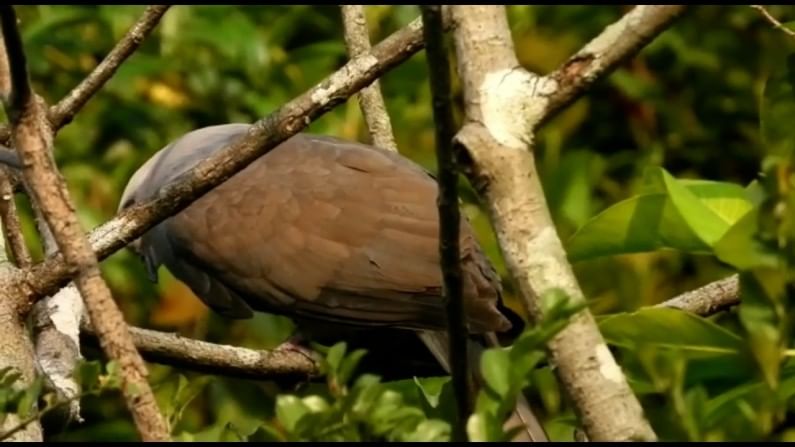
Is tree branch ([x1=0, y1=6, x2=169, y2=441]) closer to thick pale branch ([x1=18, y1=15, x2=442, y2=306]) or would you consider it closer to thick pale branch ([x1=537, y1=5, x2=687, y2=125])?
thick pale branch ([x1=537, y1=5, x2=687, y2=125])

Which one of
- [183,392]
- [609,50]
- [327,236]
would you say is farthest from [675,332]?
[327,236]

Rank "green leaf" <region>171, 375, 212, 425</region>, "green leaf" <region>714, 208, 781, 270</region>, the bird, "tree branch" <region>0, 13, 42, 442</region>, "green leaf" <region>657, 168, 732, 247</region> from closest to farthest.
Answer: "green leaf" <region>714, 208, 781, 270</region>
"green leaf" <region>657, 168, 732, 247</region>
"green leaf" <region>171, 375, 212, 425</region>
"tree branch" <region>0, 13, 42, 442</region>
the bird

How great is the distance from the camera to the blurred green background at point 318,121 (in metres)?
4.28

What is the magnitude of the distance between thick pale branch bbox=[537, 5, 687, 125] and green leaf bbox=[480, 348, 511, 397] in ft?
0.82

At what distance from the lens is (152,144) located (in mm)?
4582

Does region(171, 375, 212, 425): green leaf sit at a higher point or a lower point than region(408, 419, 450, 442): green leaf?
higher

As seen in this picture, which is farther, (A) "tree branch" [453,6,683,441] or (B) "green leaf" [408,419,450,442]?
(A) "tree branch" [453,6,683,441]

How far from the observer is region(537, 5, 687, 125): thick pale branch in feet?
4.56

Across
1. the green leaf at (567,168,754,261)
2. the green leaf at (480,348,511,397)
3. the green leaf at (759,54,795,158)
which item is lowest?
the green leaf at (480,348,511,397)

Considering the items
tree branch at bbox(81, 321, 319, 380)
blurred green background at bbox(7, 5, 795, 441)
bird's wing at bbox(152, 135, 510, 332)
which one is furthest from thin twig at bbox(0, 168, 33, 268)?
blurred green background at bbox(7, 5, 795, 441)

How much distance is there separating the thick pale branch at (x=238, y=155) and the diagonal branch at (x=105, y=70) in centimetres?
16

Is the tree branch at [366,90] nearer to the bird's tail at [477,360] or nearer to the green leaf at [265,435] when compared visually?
the bird's tail at [477,360]

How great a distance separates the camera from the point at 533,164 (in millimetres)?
1395

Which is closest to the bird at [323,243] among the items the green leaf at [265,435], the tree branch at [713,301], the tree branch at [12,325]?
the tree branch at [713,301]
